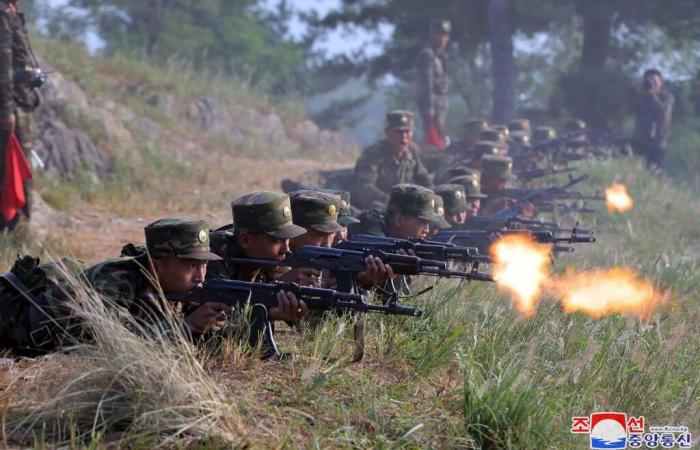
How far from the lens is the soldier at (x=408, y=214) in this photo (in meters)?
7.91

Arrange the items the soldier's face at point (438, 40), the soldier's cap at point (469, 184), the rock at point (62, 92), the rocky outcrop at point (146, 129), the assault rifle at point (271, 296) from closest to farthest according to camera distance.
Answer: the assault rifle at point (271, 296)
the soldier's cap at point (469, 184)
the rocky outcrop at point (146, 129)
the rock at point (62, 92)
the soldier's face at point (438, 40)

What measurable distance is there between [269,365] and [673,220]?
473 inches

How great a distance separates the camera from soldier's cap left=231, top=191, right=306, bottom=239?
5785 millimetres

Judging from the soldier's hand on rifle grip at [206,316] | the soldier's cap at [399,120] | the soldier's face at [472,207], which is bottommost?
the soldier's face at [472,207]

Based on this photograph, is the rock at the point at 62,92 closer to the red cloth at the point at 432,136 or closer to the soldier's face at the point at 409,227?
the red cloth at the point at 432,136

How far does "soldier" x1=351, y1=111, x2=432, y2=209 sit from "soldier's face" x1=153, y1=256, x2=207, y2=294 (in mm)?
6934

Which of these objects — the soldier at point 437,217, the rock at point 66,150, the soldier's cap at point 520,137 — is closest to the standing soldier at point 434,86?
the soldier's cap at point 520,137

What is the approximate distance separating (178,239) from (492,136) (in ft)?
35.8

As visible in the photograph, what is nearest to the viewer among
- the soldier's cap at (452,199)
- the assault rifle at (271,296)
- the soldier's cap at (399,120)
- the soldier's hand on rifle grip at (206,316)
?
the assault rifle at (271,296)

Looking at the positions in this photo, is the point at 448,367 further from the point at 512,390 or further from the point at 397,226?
the point at 397,226

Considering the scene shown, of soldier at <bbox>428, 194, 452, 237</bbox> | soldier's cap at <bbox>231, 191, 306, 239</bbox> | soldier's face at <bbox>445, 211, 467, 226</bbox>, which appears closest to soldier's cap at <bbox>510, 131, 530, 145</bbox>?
soldier's face at <bbox>445, 211, 467, 226</bbox>

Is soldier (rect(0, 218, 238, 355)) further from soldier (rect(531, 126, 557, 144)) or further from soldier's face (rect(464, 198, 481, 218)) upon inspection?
soldier (rect(531, 126, 557, 144))

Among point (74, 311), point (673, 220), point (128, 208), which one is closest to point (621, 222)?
point (673, 220)

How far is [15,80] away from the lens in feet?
31.5
